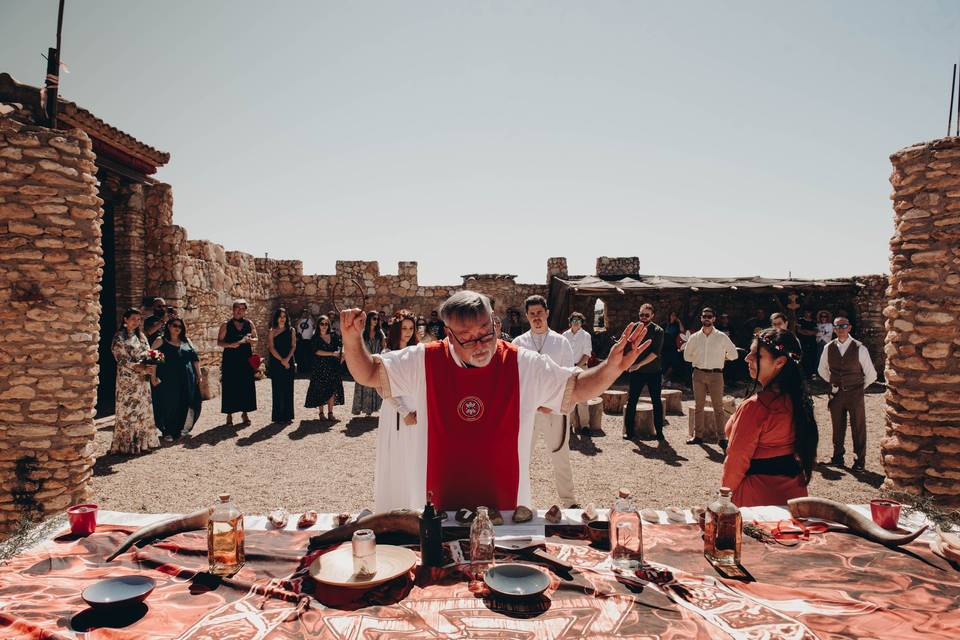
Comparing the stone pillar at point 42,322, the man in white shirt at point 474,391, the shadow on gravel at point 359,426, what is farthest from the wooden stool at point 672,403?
the stone pillar at point 42,322

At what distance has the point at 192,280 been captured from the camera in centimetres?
1085

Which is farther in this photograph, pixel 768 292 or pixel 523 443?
pixel 768 292

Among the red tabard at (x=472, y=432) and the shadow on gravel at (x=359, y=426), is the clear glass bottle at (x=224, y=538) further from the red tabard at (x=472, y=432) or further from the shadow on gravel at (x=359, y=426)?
the shadow on gravel at (x=359, y=426)

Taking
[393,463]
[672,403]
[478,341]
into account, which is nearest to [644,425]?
[672,403]

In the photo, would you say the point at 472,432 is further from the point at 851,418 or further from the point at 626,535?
the point at 851,418

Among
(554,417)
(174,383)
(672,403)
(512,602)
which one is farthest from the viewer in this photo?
(672,403)

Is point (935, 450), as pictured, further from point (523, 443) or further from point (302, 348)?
point (302, 348)

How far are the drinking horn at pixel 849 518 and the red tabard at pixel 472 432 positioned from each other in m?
1.27

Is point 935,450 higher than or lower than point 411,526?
lower

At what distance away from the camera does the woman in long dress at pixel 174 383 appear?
756 cm

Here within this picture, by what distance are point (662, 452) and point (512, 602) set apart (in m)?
6.20

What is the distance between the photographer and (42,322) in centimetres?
467

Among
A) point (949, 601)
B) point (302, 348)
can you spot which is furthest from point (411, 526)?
point (302, 348)

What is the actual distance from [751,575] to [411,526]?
1.22 meters
